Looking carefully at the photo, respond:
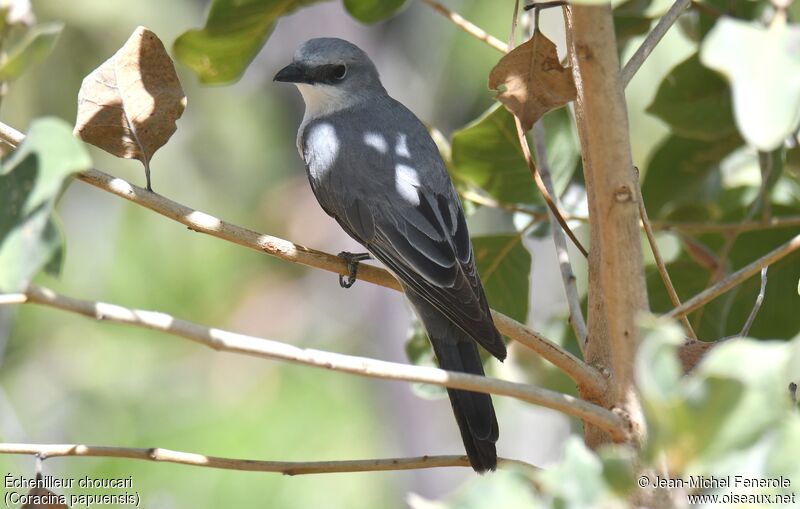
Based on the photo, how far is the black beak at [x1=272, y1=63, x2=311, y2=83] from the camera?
3270 mm

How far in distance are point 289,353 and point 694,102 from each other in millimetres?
1554

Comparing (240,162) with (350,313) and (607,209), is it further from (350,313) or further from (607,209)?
(607,209)

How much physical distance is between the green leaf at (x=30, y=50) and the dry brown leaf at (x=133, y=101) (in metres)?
0.61

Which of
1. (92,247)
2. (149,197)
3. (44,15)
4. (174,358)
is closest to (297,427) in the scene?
(174,358)

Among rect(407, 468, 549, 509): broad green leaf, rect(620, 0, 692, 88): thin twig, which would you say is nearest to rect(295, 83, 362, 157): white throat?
rect(620, 0, 692, 88): thin twig

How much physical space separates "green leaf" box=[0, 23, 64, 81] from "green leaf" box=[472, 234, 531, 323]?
57.1 inches

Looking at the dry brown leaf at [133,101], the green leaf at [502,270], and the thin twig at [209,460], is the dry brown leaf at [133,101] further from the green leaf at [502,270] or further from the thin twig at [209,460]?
the green leaf at [502,270]

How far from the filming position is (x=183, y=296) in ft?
30.0

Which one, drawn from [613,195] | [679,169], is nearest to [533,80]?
[613,195]

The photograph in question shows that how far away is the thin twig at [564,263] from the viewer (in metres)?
1.92

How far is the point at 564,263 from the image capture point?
6.66 ft

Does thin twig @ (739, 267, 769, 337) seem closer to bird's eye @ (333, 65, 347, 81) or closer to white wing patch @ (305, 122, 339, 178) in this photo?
white wing patch @ (305, 122, 339, 178)

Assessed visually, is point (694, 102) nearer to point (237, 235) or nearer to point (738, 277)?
point (738, 277)

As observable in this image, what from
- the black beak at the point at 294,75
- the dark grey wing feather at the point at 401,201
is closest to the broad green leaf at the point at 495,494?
the dark grey wing feather at the point at 401,201
